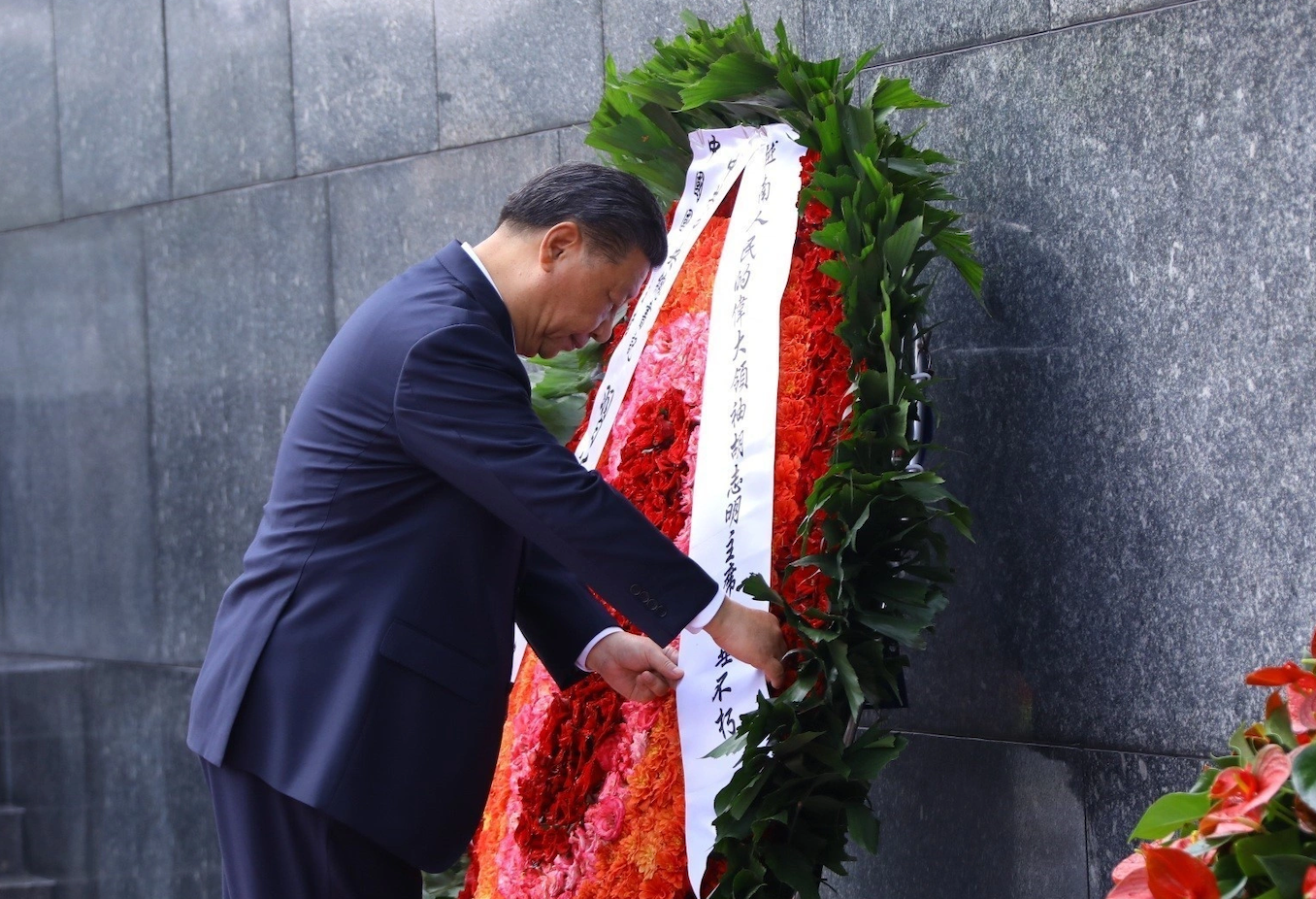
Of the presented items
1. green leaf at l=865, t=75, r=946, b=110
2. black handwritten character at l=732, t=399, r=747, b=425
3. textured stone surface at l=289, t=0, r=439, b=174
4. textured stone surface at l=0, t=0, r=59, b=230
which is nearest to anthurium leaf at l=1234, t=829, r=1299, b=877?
black handwritten character at l=732, t=399, r=747, b=425

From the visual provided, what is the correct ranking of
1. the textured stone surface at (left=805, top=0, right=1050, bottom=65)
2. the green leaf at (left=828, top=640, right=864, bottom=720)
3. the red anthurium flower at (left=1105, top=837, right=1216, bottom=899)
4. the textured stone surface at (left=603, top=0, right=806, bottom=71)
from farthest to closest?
the textured stone surface at (left=603, top=0, right=806, bottom=71) → the textured stone surface at (left=805, top=0, right=1050, bottom=65) → the green leaf at (left=828, top=640, right=864, bottom=720) → the red anthurium flower at (left=1105, top=837, right=1216, bottom=899)

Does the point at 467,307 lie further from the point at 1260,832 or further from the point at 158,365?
the point at 158,365

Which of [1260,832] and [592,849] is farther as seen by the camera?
[592,849]

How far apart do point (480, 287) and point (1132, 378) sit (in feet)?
4.76

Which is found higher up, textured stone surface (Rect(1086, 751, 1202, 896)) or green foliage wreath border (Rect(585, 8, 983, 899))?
green foliage wreath border (Rect(585, 8, 983, 899))

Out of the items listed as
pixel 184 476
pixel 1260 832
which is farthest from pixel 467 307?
pixel 184 476

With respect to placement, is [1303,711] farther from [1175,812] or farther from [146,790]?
[146,790]

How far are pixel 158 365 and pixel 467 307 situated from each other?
154 inches

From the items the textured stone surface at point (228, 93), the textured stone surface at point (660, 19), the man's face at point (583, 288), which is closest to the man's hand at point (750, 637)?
the man's face at point (583, 288)

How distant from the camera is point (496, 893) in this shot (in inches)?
122

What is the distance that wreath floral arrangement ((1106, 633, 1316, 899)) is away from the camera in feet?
4.68

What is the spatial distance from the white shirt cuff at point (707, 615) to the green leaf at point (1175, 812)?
103 centimetres

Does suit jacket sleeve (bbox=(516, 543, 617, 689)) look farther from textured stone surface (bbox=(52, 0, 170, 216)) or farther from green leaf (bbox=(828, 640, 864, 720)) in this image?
textured stone surface (bbox=(52, 0, 170, 216))

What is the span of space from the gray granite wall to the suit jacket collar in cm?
118
